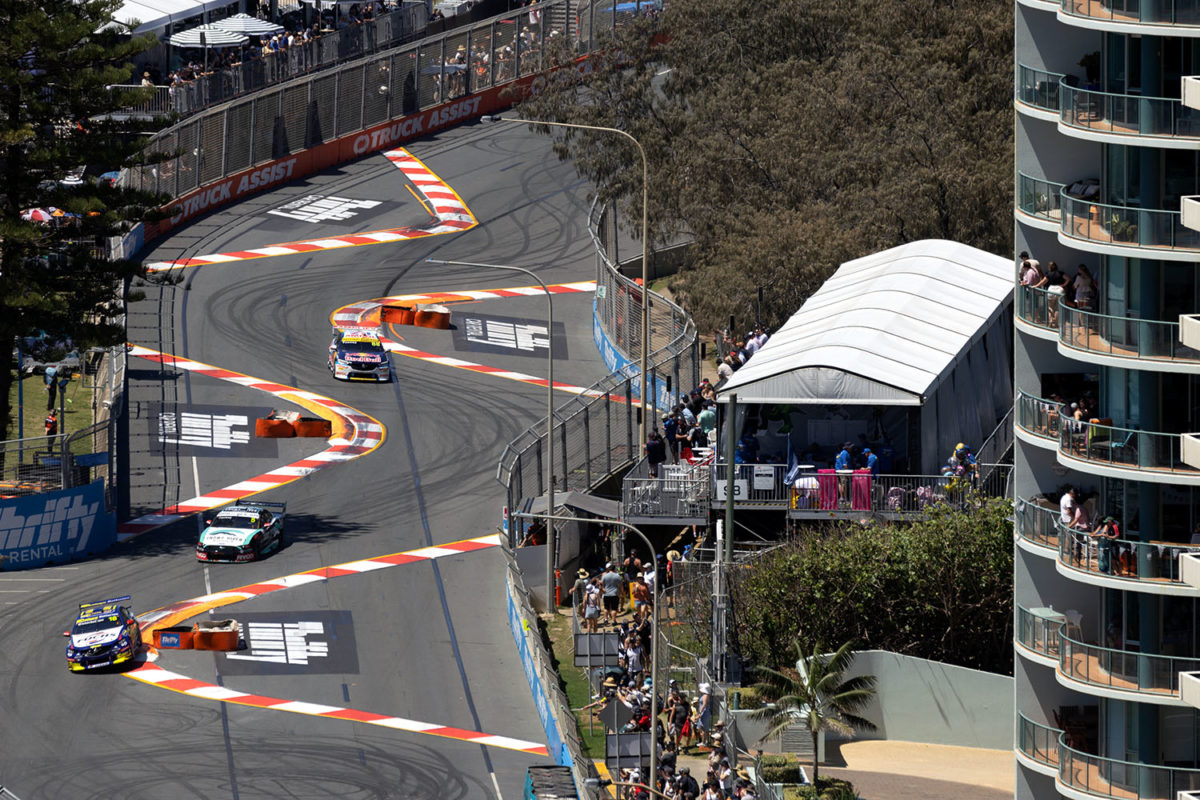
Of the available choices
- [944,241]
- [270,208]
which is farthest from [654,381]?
[270,208]

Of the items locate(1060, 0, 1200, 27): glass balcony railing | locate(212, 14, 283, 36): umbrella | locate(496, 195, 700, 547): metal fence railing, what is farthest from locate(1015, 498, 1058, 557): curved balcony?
locate(212, 14, 283, 36): umbrella

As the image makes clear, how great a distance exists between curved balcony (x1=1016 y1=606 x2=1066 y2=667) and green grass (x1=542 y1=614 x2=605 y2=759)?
12950 mm

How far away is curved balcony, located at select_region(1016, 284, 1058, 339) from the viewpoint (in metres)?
38.3

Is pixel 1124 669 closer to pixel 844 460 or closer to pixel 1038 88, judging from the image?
pixel 1038 88

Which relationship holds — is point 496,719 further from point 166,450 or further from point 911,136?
point 911,136

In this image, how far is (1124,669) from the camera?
122ft

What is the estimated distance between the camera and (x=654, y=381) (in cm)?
6438

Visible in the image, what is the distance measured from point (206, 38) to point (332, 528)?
3430 cm

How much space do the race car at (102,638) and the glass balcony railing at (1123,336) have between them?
26772mm

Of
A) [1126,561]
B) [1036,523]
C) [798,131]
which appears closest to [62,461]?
[798,131]

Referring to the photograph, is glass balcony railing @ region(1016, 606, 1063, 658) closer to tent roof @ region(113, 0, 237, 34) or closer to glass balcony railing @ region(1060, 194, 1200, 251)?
glass balcony railing @ region(1060, 194, 1200, 251)

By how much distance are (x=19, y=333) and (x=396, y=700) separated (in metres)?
19.4

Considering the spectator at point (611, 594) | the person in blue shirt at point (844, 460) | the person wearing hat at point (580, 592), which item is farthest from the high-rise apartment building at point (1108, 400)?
the person wearing hat at point (580, 592)

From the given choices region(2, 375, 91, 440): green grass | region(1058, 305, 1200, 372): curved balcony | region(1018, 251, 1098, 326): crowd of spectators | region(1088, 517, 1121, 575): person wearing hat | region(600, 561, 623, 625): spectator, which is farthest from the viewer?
region(2, 375, 91, 440): green grass
